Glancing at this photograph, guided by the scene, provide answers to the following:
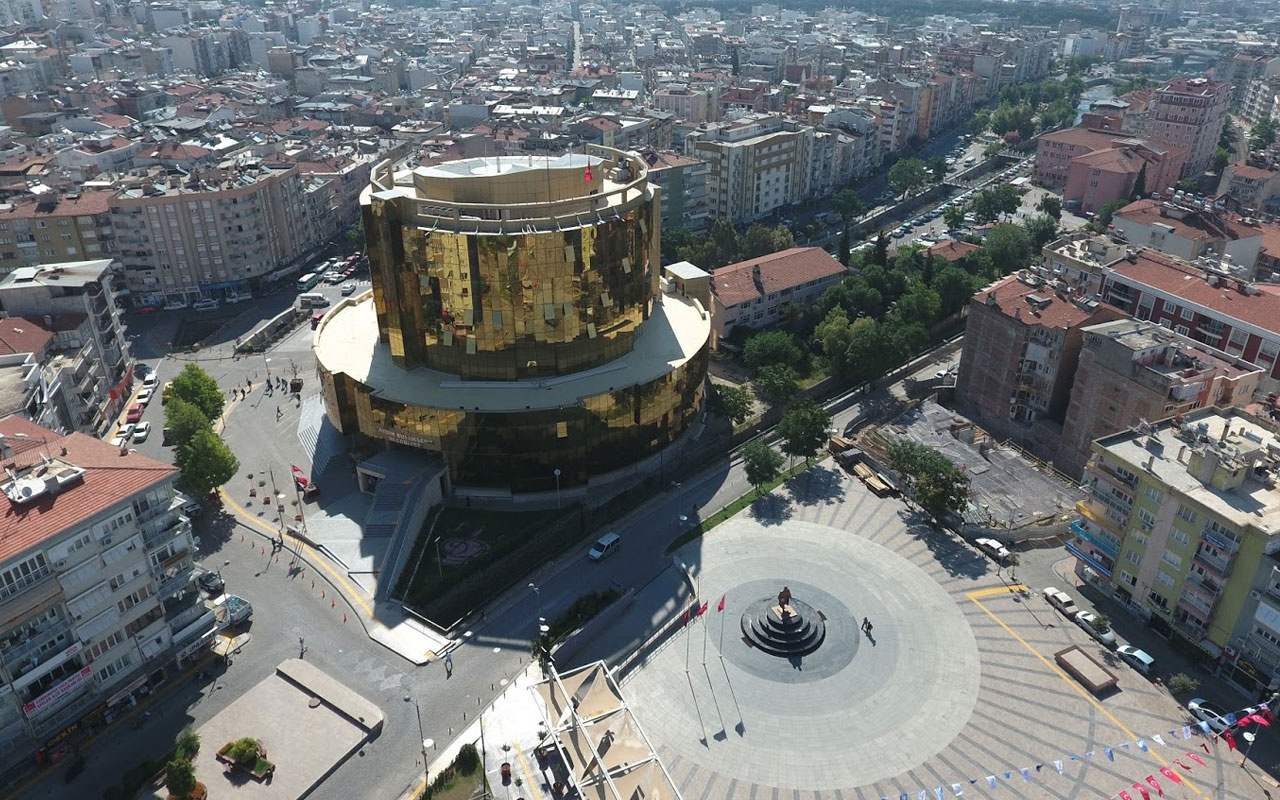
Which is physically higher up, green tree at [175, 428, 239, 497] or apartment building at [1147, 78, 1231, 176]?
apartment building at [1147, 78, 1231, 176]

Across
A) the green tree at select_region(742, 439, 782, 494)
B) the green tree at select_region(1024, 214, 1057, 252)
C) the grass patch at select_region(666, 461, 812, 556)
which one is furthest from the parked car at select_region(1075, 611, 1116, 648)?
the green tree at select_region(1024, 214, 1057, 252)

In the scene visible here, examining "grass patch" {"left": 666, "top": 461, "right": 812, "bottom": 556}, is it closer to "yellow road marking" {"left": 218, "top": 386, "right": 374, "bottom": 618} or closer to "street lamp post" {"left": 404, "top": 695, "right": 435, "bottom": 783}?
"street lamp post" {"left": 404, "top": 695, "right": 435, "bottom": 783}

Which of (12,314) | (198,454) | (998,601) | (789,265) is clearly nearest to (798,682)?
(998,601)

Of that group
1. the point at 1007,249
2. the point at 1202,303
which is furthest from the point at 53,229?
the point at 1202,303

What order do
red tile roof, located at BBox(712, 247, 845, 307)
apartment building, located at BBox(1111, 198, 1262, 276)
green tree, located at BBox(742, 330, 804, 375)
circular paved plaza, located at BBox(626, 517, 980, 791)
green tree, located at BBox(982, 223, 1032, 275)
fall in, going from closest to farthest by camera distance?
circular paved plaza, located at BBox(626, 517, 980, 791) < green tree, located at BBox(742, 330, 804, 375) < red tile roof, located at BBox(712, 247, 845, 307) < apartment building, located at BBox(1111, 198, 1262, 276) < green tree, located at BBox(982, 223, 1032, 275)

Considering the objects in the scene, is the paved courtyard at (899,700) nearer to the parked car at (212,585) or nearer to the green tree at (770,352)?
the green tree at (770,352)

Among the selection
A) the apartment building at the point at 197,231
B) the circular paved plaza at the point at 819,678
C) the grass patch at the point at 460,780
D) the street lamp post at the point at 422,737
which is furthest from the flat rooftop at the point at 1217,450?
the apartment building at the point at 197,231
